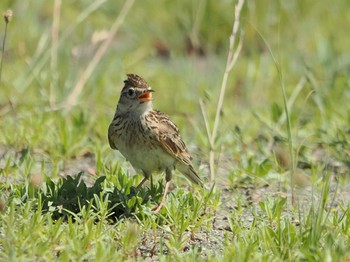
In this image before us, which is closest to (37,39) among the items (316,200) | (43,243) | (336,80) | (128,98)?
(336,80)

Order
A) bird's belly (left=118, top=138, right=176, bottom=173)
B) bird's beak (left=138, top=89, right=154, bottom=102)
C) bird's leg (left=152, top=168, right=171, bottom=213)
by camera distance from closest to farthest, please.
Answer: bird's leg (left=152, top=168, right=171, bottom=213) → bird's belly (left=118, top=138, right=176, bottom=173) → bird's beak (left=138, top=89, right=154, bottom=102)

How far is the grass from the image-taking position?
5102 mm

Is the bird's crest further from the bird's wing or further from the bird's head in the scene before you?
the bird's wing

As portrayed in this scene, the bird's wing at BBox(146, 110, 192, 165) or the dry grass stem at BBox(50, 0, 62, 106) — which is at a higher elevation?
the dry grass stem at BBox(50, 0, 62, 106)

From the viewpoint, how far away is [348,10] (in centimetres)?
1080

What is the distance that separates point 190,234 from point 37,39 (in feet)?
15.4

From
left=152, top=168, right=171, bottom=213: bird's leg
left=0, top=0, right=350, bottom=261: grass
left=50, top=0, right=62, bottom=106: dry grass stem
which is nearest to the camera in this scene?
left=0, top=0, right=350, bottom=261: grass

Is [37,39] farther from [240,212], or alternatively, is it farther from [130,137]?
[240,212]

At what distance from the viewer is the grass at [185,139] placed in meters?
5.10

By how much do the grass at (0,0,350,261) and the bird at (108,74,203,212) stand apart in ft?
0.46

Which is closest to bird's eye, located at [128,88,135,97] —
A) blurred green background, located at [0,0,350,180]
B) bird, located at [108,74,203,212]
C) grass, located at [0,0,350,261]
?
bird, located at [108,74,203,212]

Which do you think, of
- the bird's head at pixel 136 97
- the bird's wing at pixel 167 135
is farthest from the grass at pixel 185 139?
the bird's head at pixel 136 97

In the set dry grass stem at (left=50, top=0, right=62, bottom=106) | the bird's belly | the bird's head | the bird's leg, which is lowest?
the bird's leg

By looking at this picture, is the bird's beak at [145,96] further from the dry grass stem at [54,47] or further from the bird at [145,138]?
the dry grass stem at [54,47]
